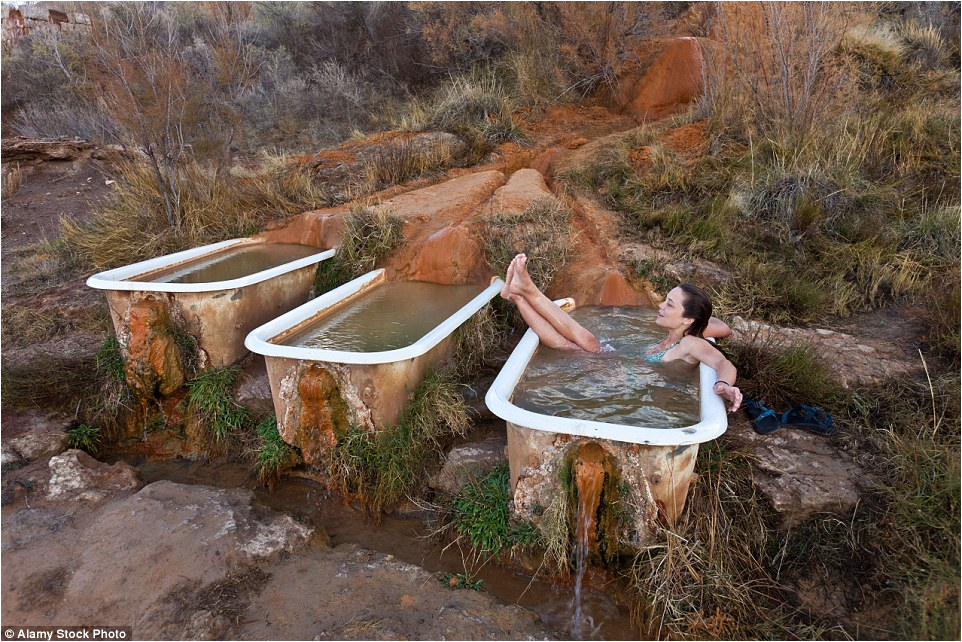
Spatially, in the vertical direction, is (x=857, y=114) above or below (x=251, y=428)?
above

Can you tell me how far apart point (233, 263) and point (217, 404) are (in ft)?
4.96

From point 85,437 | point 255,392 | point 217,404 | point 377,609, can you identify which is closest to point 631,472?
point 377,609

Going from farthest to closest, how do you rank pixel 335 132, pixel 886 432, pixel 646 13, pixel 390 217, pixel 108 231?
1. pixel 335 132
2. pixel 646 13
3. pixel 108 231
4. pixel 390 217
5. pixel 886 432

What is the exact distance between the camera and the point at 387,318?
3.97 m

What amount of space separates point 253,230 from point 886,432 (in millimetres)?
5436

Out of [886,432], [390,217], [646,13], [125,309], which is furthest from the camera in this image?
[646,13]

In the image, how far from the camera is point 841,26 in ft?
16.9

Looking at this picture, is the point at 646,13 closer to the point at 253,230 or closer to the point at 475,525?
the point at 253,230

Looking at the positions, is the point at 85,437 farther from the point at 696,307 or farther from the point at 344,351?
the point at 696,307

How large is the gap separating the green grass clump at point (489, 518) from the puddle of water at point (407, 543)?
120mm

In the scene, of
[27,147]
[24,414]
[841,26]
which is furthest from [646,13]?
[27,147]

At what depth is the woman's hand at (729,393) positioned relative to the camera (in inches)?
100

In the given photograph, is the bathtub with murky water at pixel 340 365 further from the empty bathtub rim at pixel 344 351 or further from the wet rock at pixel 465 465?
the wet rock at pixel 465 465

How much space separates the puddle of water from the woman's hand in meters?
1.02
